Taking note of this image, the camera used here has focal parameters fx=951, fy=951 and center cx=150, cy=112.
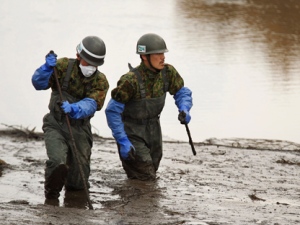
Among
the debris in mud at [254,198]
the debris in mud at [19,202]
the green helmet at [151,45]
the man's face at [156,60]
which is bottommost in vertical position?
the debris in mud at [254,198]

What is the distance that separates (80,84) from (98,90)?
190 mm

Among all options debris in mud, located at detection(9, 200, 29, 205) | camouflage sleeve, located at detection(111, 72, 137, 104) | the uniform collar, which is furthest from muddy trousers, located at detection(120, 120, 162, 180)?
debris in mud, located at detection(9, 200, 29, 205)

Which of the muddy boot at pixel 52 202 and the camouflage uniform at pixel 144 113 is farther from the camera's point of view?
the camouflage uniform at pixel 144 113

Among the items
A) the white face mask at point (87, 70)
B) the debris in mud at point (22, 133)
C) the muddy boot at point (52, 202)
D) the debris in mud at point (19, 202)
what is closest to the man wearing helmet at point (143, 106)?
the white face mask at point (87, 70)

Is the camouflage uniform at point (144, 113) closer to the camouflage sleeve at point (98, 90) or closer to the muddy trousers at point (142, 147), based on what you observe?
the muddy trousers at point (142, 147)

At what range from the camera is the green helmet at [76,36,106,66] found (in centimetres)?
936

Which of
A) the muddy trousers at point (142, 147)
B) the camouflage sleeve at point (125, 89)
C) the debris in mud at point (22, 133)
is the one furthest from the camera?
the debris in mud at point (22, 133)

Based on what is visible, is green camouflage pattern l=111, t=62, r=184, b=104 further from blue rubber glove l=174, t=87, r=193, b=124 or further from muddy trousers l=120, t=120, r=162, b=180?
muddy trousers l=120, t=120, r=162, b=180

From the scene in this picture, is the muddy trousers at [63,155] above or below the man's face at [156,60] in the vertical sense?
below

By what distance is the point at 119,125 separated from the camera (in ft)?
32.5

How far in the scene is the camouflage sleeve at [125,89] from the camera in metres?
9.84

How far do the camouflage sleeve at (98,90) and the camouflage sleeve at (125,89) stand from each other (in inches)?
13.1

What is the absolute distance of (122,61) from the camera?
1875cm

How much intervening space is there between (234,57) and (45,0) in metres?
10.1
